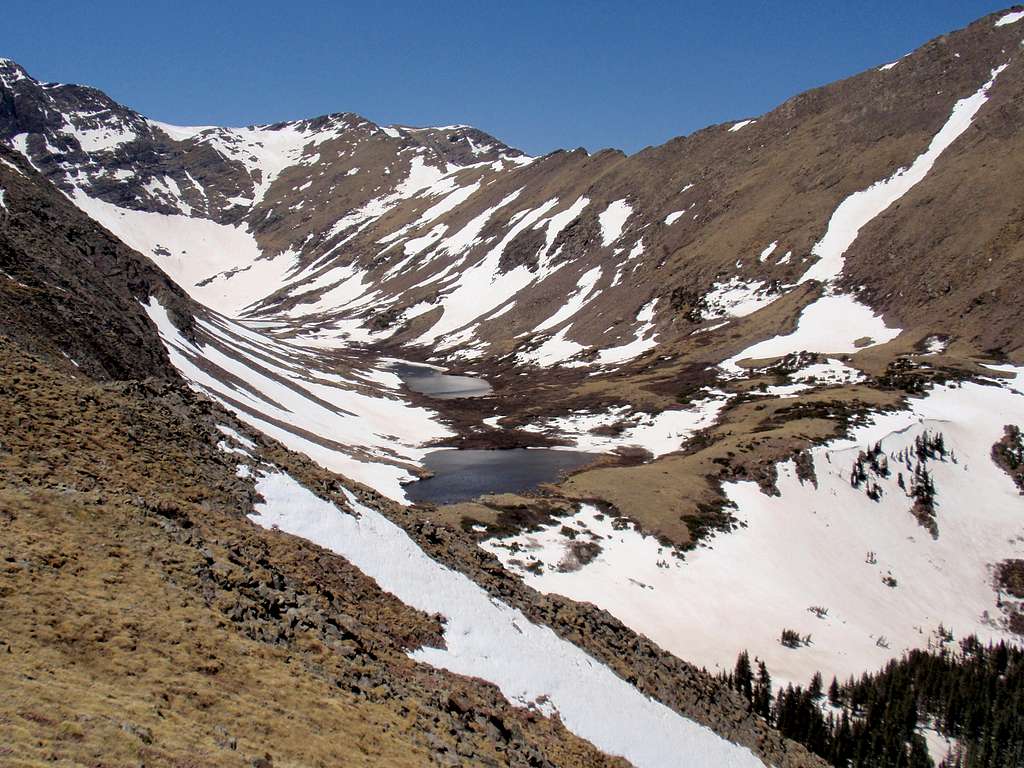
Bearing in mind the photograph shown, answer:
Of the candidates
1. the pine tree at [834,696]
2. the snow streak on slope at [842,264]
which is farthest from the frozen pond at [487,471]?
the snow streak on slope at [842,264]

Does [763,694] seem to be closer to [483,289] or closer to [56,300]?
Result: [56,300]

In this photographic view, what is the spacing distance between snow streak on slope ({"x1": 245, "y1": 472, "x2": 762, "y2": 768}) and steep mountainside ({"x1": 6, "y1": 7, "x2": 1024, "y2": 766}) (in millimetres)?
104

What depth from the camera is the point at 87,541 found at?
43.3 ft

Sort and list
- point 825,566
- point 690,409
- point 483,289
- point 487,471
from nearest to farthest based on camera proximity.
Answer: point 825,566 → point 487,471 → point 690,409 → point 483,289

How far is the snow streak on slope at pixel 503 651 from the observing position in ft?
59.7

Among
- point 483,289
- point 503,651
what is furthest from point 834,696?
point 483,289

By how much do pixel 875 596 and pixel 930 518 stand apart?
1066 centimetres

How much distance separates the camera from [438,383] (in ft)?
377

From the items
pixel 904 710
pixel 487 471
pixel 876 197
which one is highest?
pixel 876 197

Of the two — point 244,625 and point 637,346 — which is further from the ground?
A: point 637,346

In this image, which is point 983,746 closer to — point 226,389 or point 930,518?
point 930,518

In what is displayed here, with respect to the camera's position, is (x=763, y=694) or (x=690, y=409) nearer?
(x=763, y=694)

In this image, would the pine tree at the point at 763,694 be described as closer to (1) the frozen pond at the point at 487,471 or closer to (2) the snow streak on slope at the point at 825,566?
(2) the snow streak on slope at the point at 825,566

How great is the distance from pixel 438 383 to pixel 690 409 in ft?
170
